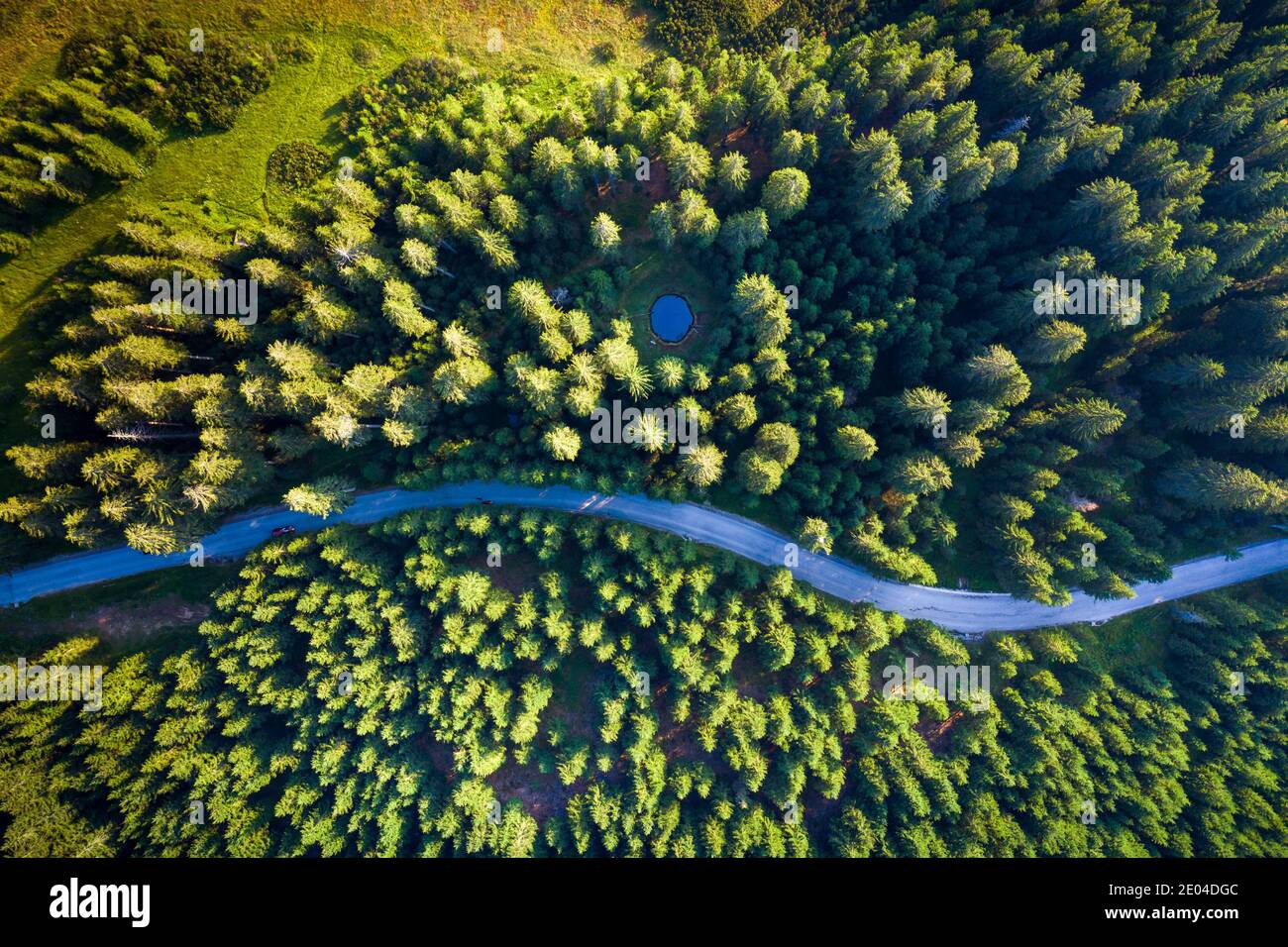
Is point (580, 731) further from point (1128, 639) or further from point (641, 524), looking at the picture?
point (1128, 639)

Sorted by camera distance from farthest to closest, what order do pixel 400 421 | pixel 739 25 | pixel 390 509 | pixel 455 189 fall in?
pixel 739 25, pixel 390 509, pixel 455 189, pixel 400 421

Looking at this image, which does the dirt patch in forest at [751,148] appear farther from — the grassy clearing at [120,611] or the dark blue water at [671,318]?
the grassy clearing at [120,611]

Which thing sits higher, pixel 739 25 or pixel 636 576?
pixel 739 25

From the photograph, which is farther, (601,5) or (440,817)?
(601,5)

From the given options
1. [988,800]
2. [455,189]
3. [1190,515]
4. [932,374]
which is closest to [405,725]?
[455,189]

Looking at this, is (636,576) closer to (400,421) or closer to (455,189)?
(400,421)

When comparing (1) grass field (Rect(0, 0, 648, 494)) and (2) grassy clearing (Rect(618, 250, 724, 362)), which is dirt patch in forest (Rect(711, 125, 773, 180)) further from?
(1) grass field (Rect(0, 0, 648, 494))
